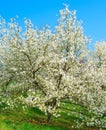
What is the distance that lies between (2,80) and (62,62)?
34.1ft

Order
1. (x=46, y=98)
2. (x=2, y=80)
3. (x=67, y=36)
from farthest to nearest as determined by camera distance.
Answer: (x=2, y=80) → (x=67, y=36) → (x=46, y=98)

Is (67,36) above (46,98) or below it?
above

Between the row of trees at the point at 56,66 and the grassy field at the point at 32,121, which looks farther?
the row of trees at the point at 56,66

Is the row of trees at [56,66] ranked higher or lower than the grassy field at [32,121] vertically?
higher

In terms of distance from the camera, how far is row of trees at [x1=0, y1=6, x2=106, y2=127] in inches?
1366

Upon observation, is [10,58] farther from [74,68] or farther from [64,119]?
[64,119]

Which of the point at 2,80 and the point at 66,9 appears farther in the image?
the point at 2,80

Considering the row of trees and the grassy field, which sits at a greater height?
the row of trees

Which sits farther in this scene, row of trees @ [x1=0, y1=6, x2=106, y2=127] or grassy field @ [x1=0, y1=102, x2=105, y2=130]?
row of trees @ [x1=0, y1=6, x2=106, y2=127]

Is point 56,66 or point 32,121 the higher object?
point 56,66

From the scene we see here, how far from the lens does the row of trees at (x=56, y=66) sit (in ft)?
114

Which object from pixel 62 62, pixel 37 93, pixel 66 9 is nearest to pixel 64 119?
pixel 37 93

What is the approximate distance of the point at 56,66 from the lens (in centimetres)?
3491

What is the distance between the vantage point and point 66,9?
120ft
